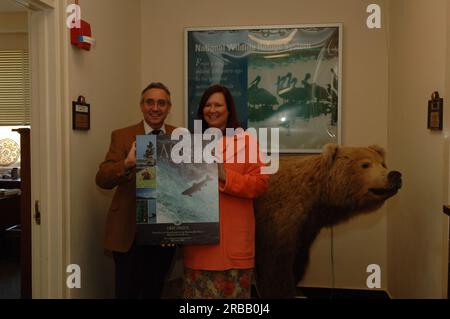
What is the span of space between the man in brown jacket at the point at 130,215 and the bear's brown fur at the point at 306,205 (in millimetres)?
570

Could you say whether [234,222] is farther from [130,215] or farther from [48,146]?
[48,146]

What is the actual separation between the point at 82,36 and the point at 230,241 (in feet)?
4.19

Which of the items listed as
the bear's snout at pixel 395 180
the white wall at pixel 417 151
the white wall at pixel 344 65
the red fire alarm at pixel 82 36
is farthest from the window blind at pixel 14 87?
the bear's snout at pixel 395 180

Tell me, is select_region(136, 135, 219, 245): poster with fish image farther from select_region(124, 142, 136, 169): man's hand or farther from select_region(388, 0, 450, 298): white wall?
select_region(388, 0, 450, 298): white wall

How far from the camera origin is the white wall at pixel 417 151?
6.76 ft

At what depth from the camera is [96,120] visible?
2.57 meters

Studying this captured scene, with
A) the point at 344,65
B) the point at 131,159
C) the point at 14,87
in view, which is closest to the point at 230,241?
the point at 131,159

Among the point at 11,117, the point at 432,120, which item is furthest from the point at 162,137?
the point at 11,117

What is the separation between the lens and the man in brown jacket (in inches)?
85.0

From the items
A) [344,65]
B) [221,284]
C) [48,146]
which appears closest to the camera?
[221,284]

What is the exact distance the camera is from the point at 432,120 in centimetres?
215

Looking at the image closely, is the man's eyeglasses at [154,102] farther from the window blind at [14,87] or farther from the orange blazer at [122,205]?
the window blind at [14,87]

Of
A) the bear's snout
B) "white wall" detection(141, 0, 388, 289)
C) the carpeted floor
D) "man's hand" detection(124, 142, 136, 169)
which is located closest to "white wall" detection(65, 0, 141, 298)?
"white wall" detection(141, 0, 388, 289)
